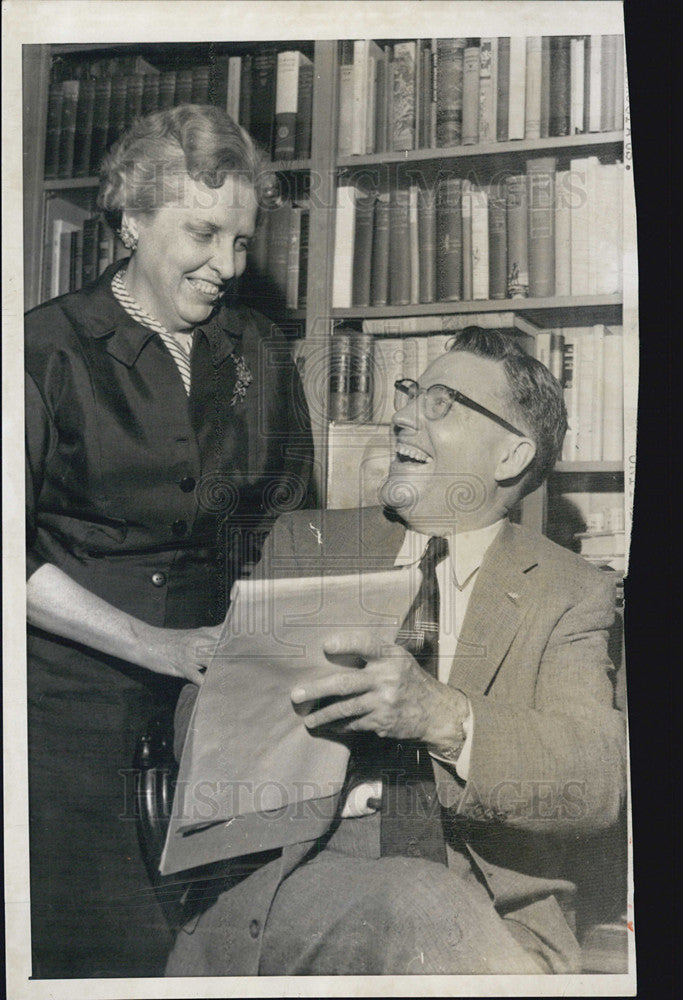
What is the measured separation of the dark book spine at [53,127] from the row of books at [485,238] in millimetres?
595

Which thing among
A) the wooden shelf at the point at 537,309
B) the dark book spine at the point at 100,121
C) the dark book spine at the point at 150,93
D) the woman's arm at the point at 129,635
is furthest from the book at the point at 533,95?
the woman's arm at the point at 129,635

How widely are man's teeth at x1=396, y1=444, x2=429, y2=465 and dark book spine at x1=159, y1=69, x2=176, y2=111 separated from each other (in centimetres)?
84

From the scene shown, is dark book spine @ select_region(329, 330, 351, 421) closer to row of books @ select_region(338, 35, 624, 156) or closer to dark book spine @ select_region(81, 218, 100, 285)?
row of books @ select_region(338, 35, 624, 156)

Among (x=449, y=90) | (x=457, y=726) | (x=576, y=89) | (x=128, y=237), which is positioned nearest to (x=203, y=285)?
(x=128, y=237)

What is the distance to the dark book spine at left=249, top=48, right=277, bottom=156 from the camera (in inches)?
69.4

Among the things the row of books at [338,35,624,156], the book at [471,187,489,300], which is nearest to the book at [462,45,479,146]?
the row of books at [338,35,624,156]

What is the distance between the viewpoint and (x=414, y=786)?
5.67 feet

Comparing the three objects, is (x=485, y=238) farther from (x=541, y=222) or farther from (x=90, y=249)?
(x=90, y=249)

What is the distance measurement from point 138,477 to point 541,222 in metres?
0.96

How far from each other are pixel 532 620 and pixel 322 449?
0.54 metres

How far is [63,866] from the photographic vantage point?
1.78 meters

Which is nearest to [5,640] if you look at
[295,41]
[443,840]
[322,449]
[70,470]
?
[70,470]

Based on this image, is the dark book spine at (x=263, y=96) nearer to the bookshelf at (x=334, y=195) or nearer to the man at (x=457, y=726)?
the bookshelf at (x=334, y=195)

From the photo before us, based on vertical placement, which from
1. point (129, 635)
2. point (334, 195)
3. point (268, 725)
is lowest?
point (268, 725)
